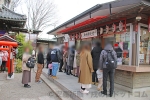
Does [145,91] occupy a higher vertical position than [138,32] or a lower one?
lower

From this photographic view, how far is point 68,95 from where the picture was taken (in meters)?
6.00

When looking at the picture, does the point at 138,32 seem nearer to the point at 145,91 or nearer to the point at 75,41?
the point at 145,91

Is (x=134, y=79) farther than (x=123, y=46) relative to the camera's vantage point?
No

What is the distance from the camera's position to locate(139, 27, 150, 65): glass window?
6.07m

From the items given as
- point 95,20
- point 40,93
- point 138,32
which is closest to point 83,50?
point 95,20

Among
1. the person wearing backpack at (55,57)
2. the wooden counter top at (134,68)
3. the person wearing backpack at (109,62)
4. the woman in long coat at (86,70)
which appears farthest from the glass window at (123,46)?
the person wearing backpack at (55,57)

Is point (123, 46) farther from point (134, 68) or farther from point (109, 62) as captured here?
point (109, 62)

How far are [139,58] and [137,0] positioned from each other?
2195mm

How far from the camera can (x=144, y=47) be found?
6.21 m

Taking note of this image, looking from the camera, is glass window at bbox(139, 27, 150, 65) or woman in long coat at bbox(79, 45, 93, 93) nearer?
woman in long coat at bbox(79, 45, 93, 93)

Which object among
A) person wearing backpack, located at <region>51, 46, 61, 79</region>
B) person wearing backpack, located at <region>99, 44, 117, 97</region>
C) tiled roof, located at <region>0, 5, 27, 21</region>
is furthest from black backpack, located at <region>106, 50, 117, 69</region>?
tiled roof, located at <region>0, 5, 27, 21</region>

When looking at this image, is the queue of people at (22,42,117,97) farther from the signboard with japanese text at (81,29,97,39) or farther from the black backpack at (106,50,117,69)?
the signboard with japanese text at (81,29,97,39)

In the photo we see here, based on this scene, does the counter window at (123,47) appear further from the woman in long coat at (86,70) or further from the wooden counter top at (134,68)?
the woman in long coat at (86,70)

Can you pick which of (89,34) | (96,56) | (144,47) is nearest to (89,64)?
(96,56)
